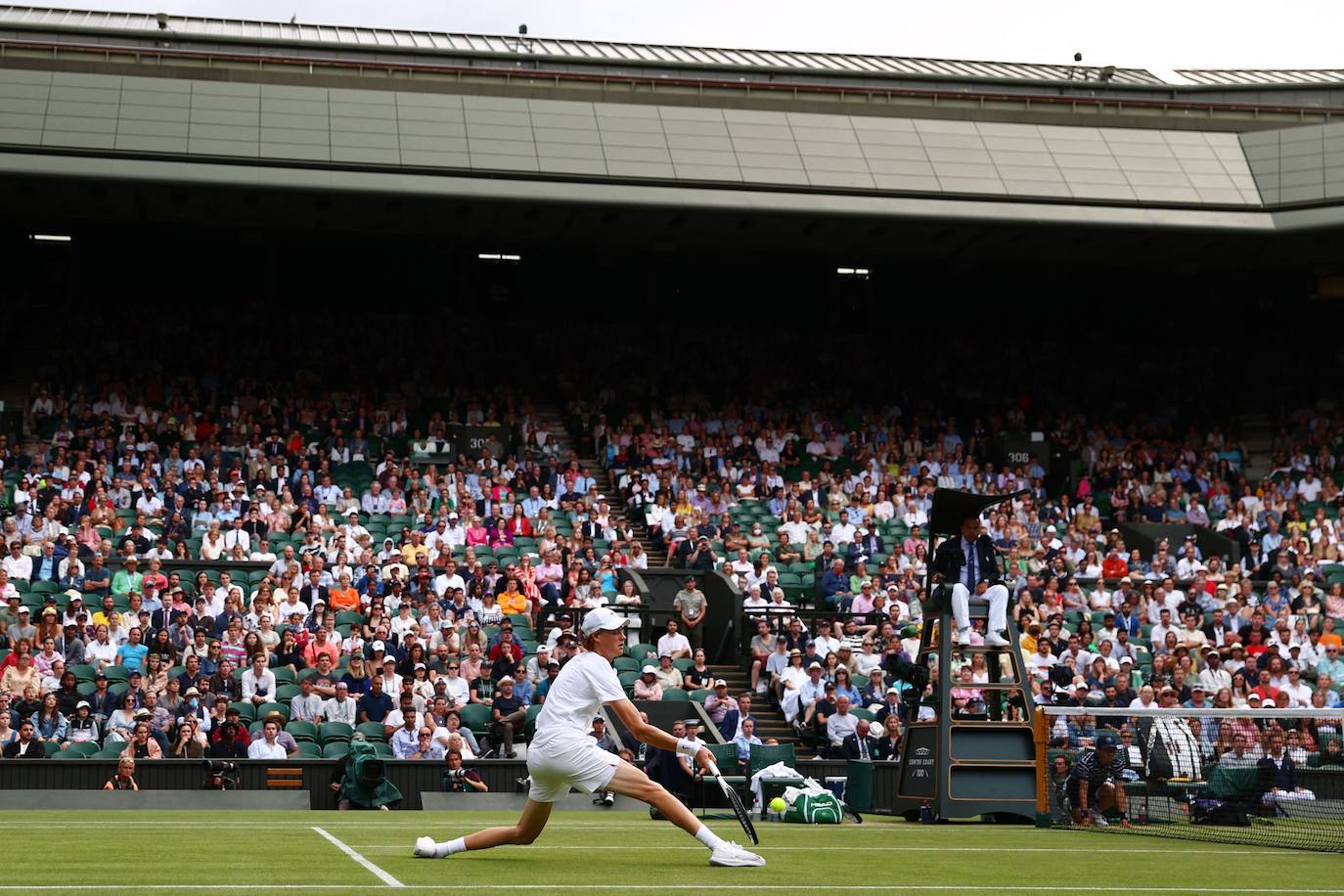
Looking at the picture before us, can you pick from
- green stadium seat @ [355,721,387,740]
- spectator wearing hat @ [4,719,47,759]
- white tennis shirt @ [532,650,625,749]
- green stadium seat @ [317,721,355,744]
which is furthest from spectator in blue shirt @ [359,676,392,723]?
white tennis shirt @ [532,650,625,749]

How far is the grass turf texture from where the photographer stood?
9.05m

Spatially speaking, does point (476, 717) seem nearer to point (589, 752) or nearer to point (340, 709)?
point (340, 709)

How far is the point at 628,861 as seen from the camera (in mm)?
10859

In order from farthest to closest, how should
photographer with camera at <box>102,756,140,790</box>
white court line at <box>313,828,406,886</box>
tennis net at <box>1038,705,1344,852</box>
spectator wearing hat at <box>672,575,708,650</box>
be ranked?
spectator wearing hat at <box>672,575,708,650</box>
photographer with camera at <box>102,756,140,790</box>
tennis net at <box>1038,705,1344,852</box>
white court line at <box>313,828,406,886</box>

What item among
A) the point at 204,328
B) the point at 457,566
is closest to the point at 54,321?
the point at 204,328

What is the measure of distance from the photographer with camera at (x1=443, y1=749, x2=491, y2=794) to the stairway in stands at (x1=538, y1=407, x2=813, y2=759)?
4.19m

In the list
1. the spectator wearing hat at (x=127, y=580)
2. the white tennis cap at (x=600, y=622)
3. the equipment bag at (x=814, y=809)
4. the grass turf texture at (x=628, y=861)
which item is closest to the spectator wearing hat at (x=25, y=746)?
the grass turf texture at (x=628, y=861)

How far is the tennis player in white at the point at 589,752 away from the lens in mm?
9719

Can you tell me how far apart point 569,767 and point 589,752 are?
0.14 meters

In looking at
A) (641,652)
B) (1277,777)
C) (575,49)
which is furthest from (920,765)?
(575,49)

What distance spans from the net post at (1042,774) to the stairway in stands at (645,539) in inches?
231

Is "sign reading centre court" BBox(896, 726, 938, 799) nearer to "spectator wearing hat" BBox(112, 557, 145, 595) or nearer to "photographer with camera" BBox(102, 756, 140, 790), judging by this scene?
"photographer with camera" BBox(102, 756, 140, 790)

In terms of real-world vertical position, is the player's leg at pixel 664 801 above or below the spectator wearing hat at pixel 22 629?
below

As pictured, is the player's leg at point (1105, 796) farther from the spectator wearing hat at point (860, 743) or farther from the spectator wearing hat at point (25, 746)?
the spectator wearing hat at point (25, 746)
